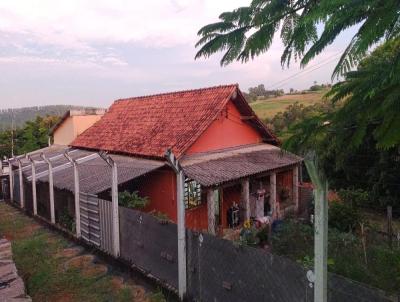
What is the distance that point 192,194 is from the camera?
12.7 meters

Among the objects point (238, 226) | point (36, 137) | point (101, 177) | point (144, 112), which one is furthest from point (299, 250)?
point (36, 137)

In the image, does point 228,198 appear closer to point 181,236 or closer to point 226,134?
point 226,134

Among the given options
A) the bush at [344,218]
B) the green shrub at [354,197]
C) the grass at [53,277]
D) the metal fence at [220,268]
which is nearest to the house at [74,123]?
the grass at [53,277]

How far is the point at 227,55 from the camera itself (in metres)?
2.15

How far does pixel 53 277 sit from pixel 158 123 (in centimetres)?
902

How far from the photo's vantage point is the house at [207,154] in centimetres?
1249

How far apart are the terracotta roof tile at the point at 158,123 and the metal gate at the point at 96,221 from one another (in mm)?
3981

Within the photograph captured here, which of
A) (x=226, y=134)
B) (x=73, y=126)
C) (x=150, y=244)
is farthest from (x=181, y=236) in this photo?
(x=73, y=126)

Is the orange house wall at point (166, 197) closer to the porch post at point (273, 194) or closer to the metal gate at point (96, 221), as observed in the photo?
the porch post at point (273, 194)

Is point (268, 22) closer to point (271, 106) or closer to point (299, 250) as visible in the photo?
point (299, 250)

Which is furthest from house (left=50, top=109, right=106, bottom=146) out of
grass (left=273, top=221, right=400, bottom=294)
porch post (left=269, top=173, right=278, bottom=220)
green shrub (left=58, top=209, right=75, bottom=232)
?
grass (left=273, top=221, right=400, bottom=294)

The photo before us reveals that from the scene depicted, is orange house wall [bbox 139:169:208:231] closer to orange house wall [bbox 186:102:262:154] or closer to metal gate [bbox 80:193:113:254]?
orange house wall [bbox 186:102:262:154]

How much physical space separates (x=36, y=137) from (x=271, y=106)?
80.0ft

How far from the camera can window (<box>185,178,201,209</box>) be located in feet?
41.0
